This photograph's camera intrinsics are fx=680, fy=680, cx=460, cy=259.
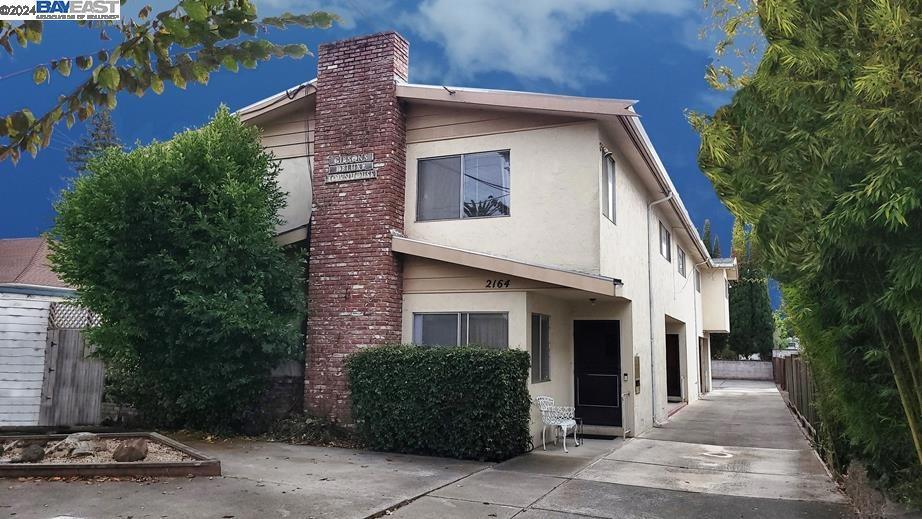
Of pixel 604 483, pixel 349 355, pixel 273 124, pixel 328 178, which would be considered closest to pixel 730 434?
pixel 604 483

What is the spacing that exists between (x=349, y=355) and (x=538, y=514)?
201 inches

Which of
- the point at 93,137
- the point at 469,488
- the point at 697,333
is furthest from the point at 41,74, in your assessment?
the point at 93,137

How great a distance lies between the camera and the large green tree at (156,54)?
3389 millimetres

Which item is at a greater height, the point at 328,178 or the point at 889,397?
the point at 328,178

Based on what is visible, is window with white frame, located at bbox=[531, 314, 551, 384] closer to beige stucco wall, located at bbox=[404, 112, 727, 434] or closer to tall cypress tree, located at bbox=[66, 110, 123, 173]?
beige stucco wall, located at bbox=[404, 112, 727, 434]

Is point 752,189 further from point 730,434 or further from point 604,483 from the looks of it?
point 730,434

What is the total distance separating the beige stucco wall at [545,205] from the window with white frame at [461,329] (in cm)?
113

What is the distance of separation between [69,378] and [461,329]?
7.57 metres

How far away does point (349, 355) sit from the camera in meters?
11.2

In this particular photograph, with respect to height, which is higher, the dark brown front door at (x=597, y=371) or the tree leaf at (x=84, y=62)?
the tree leaf at (x=84, y=62)

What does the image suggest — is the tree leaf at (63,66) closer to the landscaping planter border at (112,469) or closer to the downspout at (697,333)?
the landscaping planter border at (112,469)

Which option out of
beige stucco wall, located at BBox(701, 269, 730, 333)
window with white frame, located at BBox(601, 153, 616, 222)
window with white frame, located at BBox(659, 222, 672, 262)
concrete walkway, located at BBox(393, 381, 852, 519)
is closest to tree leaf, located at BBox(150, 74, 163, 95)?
concrete walkway, located at BBox(393, 381, 852, 519)

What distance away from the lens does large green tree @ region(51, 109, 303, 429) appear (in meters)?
10.7

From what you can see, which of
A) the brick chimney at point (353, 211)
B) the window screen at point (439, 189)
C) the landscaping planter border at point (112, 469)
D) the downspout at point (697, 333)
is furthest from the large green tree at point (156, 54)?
the downspout at point (697, 333)
